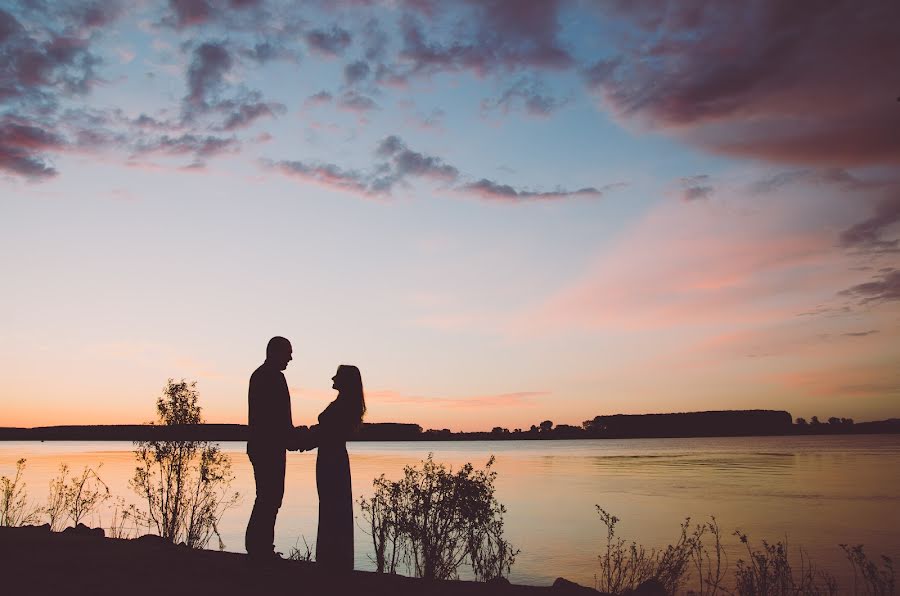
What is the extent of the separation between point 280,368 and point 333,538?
230cm

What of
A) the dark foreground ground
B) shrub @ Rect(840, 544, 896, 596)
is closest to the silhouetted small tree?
the dark foreground ground

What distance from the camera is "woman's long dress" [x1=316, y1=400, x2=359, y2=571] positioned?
27.9ft

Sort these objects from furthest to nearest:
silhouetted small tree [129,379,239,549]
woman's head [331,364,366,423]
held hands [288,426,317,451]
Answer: silhouetted small tree [129,379,239,549] < held hands [288,426,317,451] < woman's head [331,364,366,423]

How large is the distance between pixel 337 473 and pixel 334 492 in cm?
24

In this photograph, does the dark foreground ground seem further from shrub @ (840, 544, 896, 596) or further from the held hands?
shrub @ (840, 544, 896, 596)

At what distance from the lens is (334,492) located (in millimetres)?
8602

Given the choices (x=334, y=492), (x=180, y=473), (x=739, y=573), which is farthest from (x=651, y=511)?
(x=334, y=492)

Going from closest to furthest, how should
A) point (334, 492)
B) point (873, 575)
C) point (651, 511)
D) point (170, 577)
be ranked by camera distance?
point (334, 492) → point (170, 577) → point (873, 575) → point (651, 511)

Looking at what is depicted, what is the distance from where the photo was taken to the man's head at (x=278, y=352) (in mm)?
8922

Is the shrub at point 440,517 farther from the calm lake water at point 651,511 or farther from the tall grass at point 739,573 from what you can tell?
the calm lake water at point 651,511

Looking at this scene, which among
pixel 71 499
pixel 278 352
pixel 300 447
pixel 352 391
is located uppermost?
pixel 278 352

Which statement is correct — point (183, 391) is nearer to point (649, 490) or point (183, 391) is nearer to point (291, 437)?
point (291, 437)

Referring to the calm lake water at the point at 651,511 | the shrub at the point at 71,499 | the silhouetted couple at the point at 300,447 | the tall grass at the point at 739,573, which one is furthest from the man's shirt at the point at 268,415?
the calm lake water at the point at 651,511

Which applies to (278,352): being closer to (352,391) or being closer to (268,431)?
(268,431)
